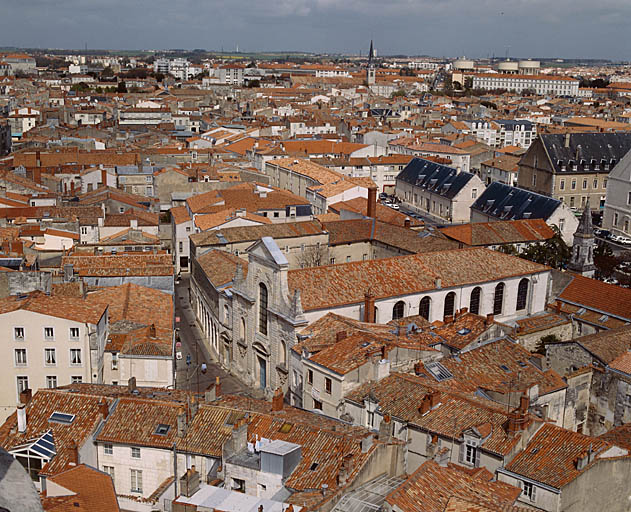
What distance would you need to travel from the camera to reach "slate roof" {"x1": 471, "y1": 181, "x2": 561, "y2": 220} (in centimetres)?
6831

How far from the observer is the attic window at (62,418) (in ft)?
91.1

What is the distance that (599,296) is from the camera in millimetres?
46500

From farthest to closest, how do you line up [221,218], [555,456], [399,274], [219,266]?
[221,218], [219,266], [399,274], [555,456]

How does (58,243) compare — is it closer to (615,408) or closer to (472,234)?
(472,234)

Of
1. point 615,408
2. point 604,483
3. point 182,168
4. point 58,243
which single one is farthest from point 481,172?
point 604,483

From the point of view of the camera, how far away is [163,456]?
2744 cm

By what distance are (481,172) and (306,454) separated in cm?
8878

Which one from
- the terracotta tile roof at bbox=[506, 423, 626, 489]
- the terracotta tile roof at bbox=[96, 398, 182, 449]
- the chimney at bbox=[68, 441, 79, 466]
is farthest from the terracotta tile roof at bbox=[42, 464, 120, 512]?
the terracotta tile roof at bbox=[506, 423, 626, 489]

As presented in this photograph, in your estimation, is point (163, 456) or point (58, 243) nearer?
point (163, 456)

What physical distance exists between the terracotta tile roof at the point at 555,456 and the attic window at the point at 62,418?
1556 centimetres

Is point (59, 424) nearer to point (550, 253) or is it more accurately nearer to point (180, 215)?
point (180, 215)

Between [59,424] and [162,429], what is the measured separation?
12.0ft

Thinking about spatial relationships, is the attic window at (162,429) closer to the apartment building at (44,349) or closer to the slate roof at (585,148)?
the apartment building at (44,349)

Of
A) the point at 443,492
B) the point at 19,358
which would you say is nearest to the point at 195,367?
the point at 19,358
